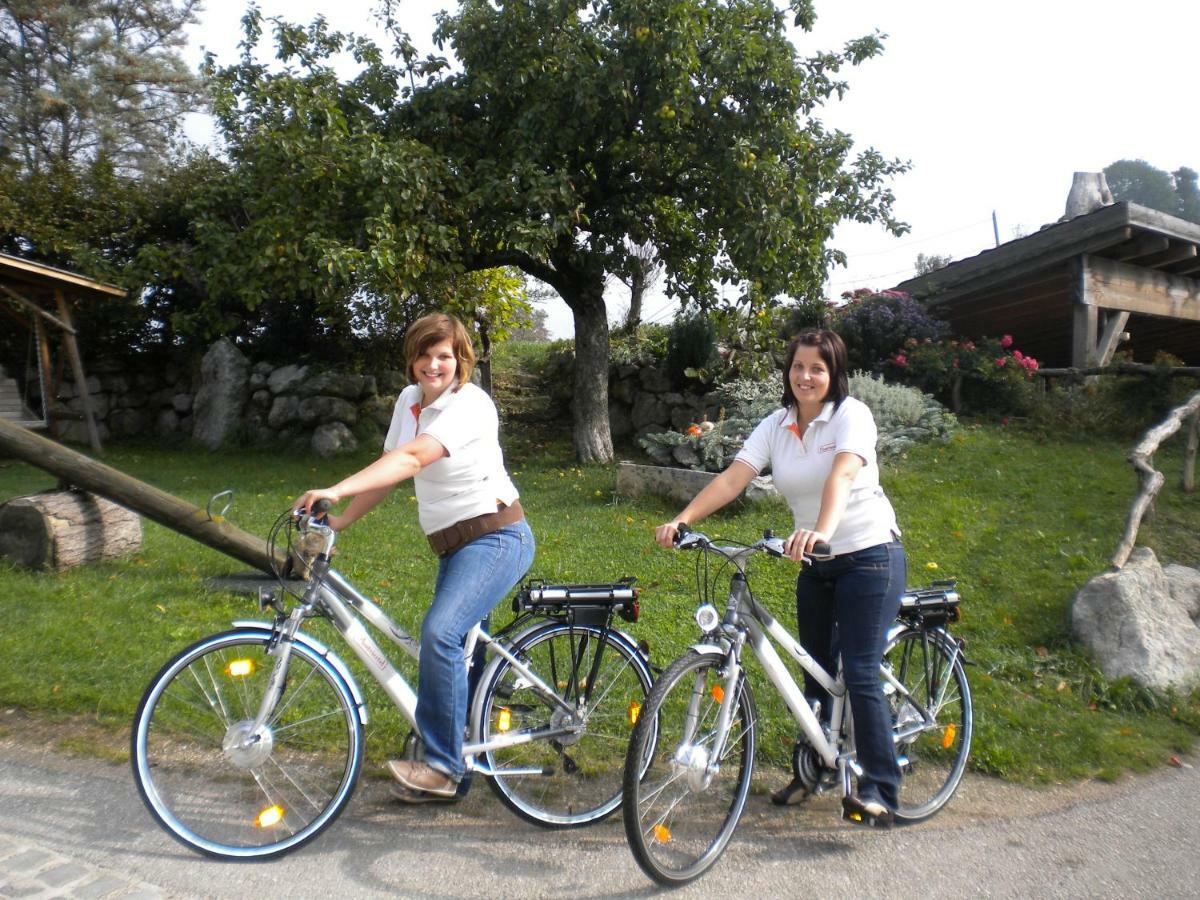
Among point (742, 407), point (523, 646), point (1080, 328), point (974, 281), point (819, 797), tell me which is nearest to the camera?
point (523, 646)

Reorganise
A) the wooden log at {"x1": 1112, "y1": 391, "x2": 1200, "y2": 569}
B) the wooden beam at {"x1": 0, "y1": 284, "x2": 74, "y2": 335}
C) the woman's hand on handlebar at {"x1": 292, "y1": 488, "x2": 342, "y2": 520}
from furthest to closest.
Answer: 1. the wooden beam at {"x1": 0, "y1": 284, "x2": 74, "y2": 335}
2. the wooden log at {"x1": 1112, "y1": 391, "x2": 1200, "y2": 569}
3. the woman's hand on handlebar at {"x1": 292, "y1": 488, "x2": 342, "y2": 520}

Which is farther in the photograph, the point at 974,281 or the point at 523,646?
the point at 974,281

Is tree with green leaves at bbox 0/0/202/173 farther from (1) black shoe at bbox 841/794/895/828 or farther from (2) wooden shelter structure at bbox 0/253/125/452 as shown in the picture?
(1) black shoe at bbox 841/794/895/828

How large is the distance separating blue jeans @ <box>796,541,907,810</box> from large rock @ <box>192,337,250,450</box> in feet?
42.6

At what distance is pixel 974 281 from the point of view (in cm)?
1413

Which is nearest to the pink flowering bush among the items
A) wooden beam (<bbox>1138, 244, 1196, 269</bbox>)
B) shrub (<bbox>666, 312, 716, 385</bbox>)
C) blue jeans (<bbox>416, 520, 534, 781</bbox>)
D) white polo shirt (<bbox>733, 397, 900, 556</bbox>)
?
wooden beam (<bbox>1138, 244, 1196, 269</bbox>)

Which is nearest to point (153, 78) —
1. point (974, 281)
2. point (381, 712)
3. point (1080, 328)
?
point (974, 281)

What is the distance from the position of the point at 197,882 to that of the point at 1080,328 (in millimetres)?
12900

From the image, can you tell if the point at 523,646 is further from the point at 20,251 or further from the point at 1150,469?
the point at 20,251

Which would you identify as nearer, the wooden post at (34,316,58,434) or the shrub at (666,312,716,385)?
the wooden post at (34,316,58,434)

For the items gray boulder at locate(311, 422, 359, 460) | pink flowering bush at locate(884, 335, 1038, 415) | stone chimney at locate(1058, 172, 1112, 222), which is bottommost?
gray boulder at locate(311, 422, 359, 460)

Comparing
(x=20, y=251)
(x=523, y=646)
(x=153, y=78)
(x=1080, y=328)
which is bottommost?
(x=523, y=646)

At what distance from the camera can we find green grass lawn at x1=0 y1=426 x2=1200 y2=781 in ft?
15.2

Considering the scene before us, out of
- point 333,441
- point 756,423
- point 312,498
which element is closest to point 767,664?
point 312,498
